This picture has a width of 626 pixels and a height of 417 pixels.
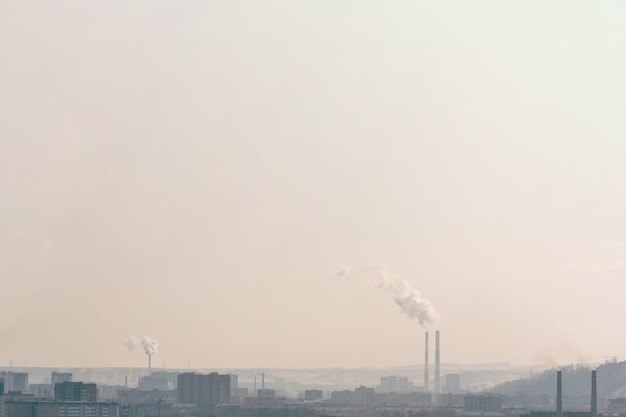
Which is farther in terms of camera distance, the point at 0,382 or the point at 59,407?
the point at 59,407

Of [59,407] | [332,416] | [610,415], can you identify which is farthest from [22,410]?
[610,415]

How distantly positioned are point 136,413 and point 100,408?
8365 millimetres

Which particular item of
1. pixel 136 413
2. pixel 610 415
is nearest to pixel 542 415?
pixel 610 415

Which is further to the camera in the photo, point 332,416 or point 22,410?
point 332,416

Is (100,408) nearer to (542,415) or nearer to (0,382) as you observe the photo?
(0,382)

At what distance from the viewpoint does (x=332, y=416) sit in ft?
654

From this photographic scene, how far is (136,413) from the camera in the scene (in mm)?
198625

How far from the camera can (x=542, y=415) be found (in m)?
182

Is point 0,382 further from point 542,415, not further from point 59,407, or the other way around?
point 542,415

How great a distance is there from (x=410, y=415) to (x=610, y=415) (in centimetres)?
2431

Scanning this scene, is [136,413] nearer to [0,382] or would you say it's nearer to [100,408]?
[100,408]

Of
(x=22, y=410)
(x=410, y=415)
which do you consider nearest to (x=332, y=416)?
(x=410, y=415)

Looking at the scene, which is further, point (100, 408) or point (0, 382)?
point (100, 408)

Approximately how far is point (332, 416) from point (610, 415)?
109ft
